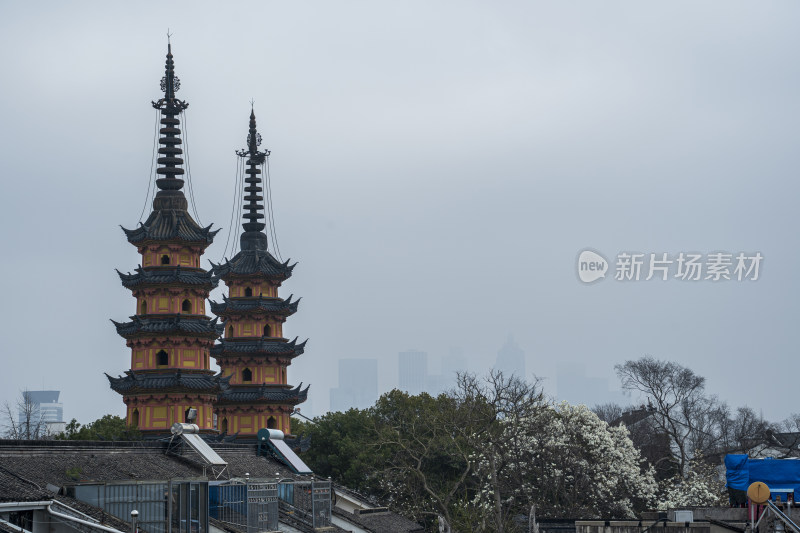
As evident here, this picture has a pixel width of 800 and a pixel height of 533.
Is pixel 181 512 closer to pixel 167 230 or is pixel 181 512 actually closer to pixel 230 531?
pixel 230 531

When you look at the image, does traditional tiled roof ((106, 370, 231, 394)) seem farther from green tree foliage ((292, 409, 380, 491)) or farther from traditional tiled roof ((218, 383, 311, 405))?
green tree foliage ((292, 409, 380, 491))

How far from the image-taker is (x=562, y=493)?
63.3m

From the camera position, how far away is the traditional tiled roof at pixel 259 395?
76250mm

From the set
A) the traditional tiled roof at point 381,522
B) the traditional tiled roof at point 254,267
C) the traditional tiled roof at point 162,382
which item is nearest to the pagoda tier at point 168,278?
the traditional tiled roof at point 162,382

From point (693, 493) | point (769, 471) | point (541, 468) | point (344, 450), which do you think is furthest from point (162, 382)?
point (769, 471)

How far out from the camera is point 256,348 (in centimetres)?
7769

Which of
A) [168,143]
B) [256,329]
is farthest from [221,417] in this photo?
[168,143]

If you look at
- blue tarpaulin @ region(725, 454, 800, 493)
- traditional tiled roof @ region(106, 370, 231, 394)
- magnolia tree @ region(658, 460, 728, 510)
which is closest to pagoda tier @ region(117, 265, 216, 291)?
traditional tiled roof @ region(106, 370, 231, 394)

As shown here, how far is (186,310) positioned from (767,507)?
4514 centimetres

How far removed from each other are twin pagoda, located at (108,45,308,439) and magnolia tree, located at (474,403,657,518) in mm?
18216

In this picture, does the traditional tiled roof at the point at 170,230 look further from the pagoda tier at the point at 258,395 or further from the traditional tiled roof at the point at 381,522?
the traditional tiled roof at the point at 381,522

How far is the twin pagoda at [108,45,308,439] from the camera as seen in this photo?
65.6 metres

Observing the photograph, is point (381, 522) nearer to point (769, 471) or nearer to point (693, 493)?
point (693, 493)

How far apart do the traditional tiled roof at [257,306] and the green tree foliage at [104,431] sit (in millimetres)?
10646
